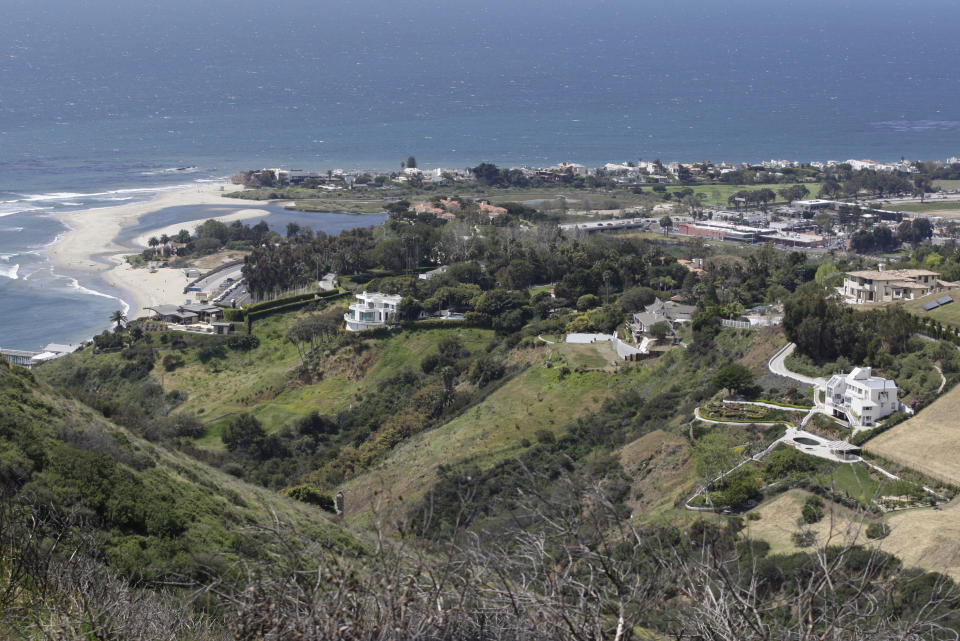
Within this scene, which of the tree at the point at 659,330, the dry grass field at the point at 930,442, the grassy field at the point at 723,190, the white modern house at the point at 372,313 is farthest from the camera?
the grassy field at the point at 723,190

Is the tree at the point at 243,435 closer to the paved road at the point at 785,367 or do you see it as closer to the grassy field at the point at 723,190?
the paved road at the point at 785,367

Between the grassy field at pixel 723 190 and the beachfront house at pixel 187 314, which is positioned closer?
the beachfront house at pixel 187 314

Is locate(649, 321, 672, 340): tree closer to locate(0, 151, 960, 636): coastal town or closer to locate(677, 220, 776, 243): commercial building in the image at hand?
locate(0, 151, 960, 636): coastal town

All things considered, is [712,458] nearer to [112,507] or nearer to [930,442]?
[930,442]

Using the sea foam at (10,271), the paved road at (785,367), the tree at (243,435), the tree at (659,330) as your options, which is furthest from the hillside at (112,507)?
the sea foam at (10,271)

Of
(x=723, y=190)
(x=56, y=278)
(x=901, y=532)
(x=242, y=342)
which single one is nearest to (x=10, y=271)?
(x=56, y=278)

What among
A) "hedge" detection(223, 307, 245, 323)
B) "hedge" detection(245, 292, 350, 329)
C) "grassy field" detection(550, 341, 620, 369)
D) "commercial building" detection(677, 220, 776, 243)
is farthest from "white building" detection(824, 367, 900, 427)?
"commercial building" detection(677, 220, 776, 243)

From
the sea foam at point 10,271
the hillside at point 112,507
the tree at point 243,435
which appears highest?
the hillside at point 112,507

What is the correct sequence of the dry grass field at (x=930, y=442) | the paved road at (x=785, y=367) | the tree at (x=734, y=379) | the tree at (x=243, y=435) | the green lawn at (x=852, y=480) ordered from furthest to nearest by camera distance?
the tree at (x=243, y=435), the paved road at (x=785, y=367), the tree at (x=734, y=379), the dry grass field at (x=930, y=442), the green lawn at (x=852, y=480)
